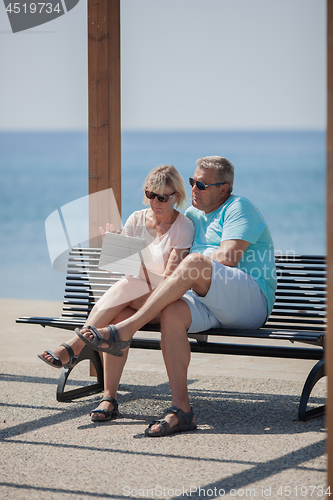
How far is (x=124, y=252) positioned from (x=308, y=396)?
1309 millimetres

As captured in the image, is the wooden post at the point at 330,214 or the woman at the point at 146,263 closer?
the wooden post at the point at 330,214

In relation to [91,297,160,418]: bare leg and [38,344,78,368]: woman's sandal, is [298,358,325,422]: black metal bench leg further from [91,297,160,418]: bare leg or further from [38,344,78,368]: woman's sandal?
[38,344,78,368]: woman's sandal

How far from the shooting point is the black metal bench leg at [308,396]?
3.33 metres

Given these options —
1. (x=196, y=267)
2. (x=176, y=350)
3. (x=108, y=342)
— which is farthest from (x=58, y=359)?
(x=196, y=267)

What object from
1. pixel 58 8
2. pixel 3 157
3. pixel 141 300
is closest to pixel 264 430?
pixel 141 300

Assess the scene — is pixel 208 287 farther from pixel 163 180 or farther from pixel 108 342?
pixel 163 180

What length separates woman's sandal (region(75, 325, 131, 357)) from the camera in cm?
313

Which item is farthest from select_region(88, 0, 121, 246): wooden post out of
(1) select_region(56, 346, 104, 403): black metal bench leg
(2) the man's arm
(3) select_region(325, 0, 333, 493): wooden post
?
(3) select_region(325, 0, 333, 493): wooden post

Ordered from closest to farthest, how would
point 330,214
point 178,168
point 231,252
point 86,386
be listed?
point 330,214, point 231,252, point 86,386, point 178,168

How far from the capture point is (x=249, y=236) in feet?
11.6

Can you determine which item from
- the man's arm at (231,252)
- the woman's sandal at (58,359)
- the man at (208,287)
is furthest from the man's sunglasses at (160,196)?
the woman's sandal at (58,359)

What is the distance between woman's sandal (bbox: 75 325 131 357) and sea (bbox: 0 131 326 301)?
61.4 ft

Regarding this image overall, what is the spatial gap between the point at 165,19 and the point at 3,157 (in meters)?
12.3

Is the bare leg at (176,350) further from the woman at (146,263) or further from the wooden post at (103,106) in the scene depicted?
the wooden post at (103,106)
